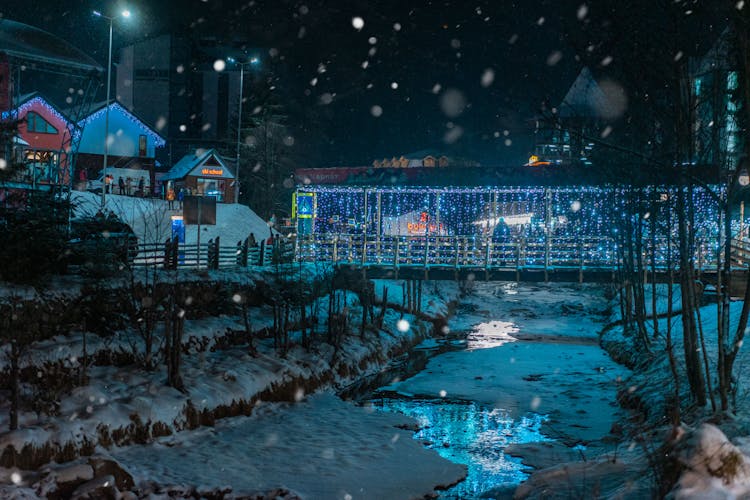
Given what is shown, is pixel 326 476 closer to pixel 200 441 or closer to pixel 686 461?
pixel 200 441

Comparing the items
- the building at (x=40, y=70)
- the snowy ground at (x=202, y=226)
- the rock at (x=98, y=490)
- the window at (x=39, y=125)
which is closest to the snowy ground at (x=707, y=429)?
the rock at (x=98, y=490)

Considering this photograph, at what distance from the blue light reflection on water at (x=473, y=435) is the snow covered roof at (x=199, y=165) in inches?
1612

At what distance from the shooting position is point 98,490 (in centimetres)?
875

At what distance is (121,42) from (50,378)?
6790cm

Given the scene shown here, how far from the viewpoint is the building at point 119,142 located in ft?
171

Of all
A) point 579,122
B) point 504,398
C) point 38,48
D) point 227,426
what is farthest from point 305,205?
point 579,122

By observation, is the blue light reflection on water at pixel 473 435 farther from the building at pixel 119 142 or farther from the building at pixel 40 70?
the building at pixel 119 142

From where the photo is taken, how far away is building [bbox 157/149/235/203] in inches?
2112

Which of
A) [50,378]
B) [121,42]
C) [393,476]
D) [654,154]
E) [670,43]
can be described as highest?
[121,42]

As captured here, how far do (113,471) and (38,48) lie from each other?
1532 centimetres

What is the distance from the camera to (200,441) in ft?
38.9

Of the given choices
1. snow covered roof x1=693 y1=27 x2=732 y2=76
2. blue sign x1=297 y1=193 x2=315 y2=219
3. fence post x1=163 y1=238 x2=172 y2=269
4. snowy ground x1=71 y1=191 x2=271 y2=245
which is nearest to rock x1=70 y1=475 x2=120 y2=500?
snow covered roof x1=693 y1=27 x2=732 y2=76

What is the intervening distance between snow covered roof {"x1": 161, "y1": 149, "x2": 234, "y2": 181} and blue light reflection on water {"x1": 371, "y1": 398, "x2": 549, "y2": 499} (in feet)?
134

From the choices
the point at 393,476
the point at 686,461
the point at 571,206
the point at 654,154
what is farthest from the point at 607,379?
the point at 571,206
